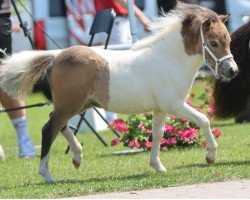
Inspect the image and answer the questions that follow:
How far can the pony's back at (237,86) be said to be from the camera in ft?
32.3

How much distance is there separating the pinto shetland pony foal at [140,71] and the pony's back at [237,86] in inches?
40.5

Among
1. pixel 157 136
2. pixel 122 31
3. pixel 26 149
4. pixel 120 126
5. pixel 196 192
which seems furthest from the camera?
pixel 122 31

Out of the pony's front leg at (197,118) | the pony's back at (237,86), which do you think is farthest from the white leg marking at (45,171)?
the pony's back at (237,86)

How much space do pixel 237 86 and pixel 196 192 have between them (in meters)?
2.64

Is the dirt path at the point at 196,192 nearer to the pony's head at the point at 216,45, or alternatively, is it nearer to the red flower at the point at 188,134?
the pony's head at the point at 216,45

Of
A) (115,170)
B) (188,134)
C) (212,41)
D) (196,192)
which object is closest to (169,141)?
(188,134)

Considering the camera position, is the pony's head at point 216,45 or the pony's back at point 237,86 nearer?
the pony's head at point 216,45

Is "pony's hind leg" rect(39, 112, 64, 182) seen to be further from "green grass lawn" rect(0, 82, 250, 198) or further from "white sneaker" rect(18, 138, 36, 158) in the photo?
"white sneaker" rect(18, 138, 36, 158)

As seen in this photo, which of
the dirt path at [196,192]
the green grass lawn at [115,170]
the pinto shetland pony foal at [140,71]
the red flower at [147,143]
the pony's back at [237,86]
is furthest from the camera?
the red flower at [147,143]

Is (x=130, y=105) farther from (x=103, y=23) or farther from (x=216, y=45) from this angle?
(x=103, y=23)

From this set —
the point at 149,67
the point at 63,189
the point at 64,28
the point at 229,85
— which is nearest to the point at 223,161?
the point at 229,85

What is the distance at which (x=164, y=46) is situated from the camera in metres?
8.91

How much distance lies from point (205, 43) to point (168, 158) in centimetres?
214

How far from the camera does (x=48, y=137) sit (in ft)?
29.0
